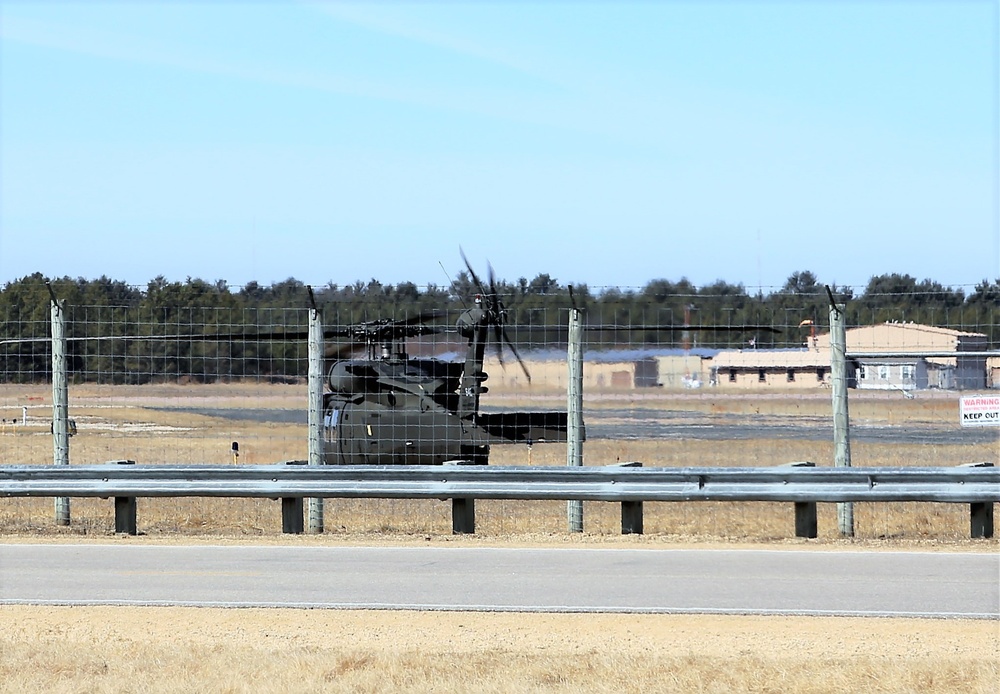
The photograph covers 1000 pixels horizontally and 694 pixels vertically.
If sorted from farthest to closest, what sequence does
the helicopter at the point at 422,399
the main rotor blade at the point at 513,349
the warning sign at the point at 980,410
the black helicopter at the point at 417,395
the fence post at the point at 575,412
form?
the helicopter at the point at 422,399
the black helicopter at the point at 417,395
the main rotor blade at the point at 513,349
the fence post at the point at 575,412
the warning sign at the point at 980,410

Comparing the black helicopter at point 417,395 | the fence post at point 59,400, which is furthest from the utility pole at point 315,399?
the fence post at point 59,400

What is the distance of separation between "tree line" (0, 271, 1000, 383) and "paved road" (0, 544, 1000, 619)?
3155mm

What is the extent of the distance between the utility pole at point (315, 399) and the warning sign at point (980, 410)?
23.5 feet

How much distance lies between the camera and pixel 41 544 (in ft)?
45.3

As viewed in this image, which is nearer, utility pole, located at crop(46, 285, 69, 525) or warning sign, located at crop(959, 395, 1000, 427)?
warning sign, located at crop(959, 395, 1000, 427)

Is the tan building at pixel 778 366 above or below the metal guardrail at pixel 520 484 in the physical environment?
above

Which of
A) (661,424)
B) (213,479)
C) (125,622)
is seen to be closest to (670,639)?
(125,622)

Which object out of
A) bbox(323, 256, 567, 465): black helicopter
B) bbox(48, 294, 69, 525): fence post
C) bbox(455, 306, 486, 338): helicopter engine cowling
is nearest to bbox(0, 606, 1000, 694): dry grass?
bbox(48, 294, 69, 525): fence post

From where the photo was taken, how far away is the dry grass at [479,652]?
7293mm

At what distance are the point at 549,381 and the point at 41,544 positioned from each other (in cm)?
743

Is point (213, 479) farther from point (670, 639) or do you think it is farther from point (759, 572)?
point (670, 639)

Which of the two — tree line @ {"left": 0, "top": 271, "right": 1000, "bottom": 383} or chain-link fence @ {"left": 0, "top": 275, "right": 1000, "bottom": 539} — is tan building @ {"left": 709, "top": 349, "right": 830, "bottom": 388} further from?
tree line @ {"left": 0, "top": 271, "right": 1000, "bottom": 383}

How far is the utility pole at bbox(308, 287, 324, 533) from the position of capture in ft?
48.6

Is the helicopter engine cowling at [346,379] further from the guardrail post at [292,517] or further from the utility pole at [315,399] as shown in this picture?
the guardrail post at [292,517]
